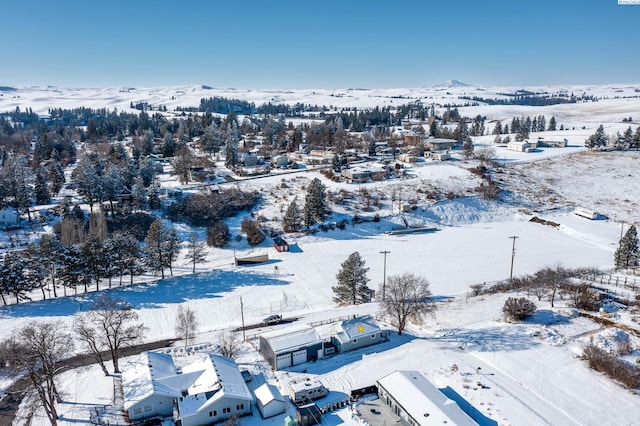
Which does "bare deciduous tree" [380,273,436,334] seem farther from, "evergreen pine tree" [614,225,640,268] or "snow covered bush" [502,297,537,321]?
"evergreen pine tree" [614,225,640,268]

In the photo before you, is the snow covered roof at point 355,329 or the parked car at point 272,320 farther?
the parked car at point 272,320

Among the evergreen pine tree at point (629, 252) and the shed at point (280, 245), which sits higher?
the evergreen pine tree at point (629, 252)

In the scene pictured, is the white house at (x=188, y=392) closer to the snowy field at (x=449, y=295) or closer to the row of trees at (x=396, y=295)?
the snowy field at (x=449, y=295)

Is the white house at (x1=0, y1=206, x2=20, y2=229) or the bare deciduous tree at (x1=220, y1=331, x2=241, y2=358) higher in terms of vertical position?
the white house at (x1=0, y1=206, x2=20, y2=229)

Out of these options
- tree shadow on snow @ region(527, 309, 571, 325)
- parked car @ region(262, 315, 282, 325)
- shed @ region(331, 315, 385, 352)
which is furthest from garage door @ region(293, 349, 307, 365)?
tree shadow on snow @ region(527, 309, 571, 325)

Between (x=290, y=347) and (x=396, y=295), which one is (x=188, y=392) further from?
(x=396, y=295)

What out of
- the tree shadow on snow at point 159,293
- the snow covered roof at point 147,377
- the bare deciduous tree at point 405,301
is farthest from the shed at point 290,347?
the tree shadow on snow at point 159,293

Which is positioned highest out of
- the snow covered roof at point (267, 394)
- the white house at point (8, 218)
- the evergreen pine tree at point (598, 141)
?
the evergreen pine tree at point (598, 141)
